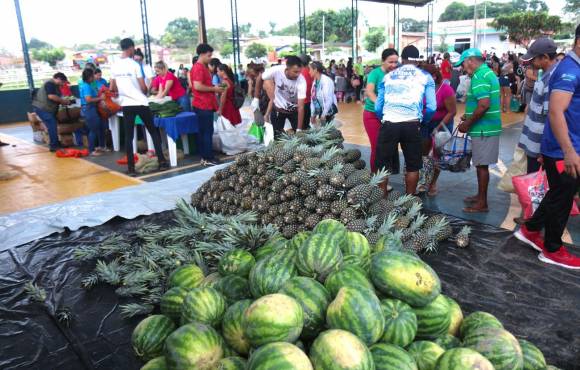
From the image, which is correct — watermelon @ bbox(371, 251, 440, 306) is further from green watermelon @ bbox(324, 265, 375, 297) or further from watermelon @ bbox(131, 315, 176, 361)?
watermelon @ bbox(131, 315, 176, 361)

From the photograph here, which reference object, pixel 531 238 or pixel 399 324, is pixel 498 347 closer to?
pixel 399 324

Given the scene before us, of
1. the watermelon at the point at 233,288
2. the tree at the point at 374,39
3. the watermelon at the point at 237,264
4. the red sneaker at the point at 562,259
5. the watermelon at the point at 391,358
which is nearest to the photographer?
the watermelon at the point at 391,358

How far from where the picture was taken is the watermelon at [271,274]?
1931 mm

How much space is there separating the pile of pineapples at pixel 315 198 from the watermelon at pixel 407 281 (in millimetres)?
1761

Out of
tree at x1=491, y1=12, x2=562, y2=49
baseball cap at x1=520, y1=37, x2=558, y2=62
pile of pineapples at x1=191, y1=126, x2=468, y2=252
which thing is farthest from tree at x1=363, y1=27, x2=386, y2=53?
pile of pineapples at x1=191, y1=126, x2=468, y2=252

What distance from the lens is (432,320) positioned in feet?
5.91

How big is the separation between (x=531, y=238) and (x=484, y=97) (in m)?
1.59

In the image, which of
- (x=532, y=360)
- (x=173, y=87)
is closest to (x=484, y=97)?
(x=532, y=360)

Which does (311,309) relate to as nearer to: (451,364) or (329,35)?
(451,364)

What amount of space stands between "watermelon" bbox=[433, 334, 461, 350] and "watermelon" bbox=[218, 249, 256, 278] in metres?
1.00

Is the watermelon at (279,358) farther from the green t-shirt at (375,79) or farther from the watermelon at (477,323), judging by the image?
the green t-shirt at (375,79)

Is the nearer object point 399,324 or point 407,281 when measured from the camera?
point 399,324

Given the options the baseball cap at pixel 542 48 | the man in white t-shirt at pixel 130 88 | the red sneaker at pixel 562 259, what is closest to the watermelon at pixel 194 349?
the red sneaker at pixel 562 259

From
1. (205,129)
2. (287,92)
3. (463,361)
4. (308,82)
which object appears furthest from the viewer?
(205,129)
